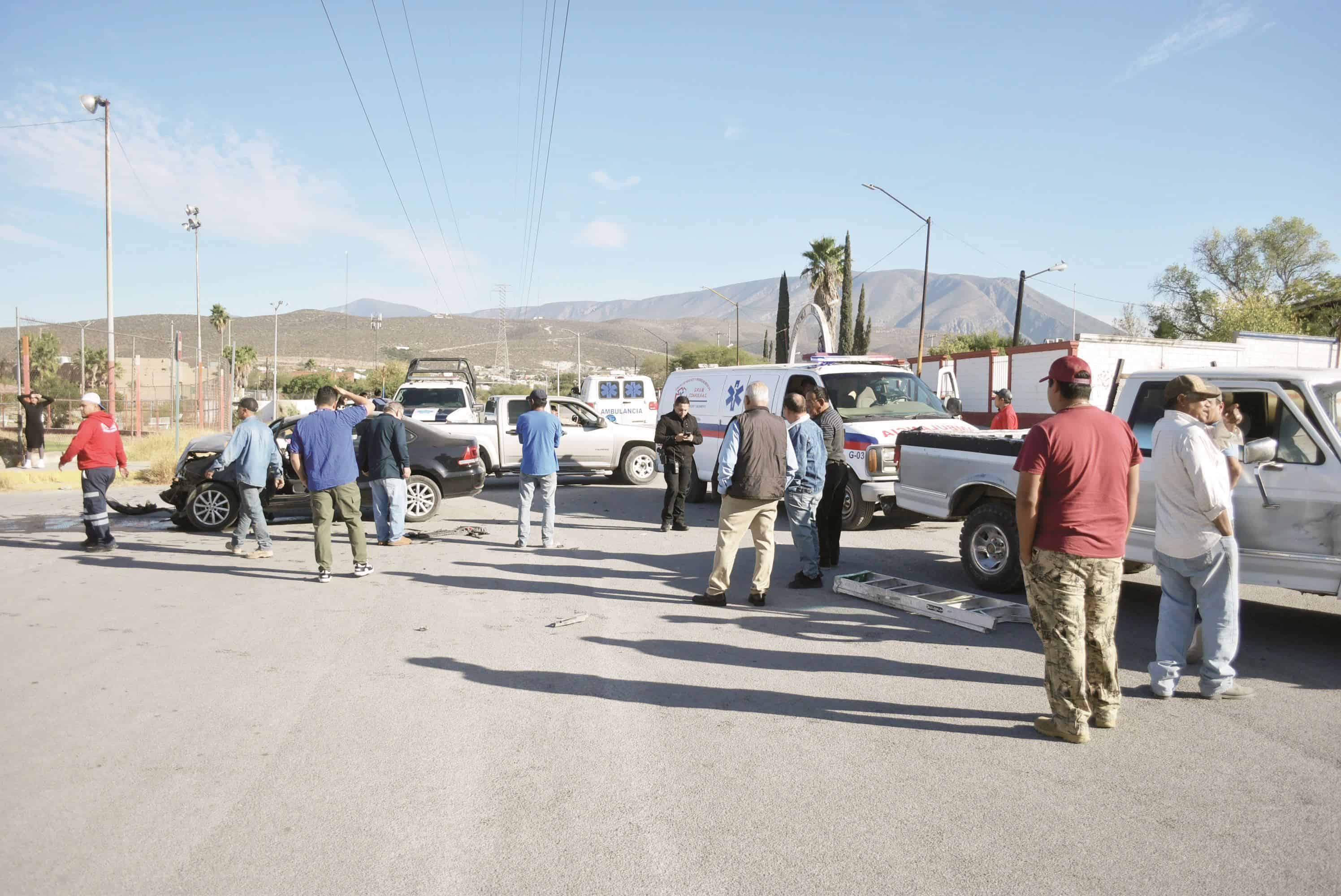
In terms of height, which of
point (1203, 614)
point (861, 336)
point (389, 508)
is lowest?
point (389, 508)

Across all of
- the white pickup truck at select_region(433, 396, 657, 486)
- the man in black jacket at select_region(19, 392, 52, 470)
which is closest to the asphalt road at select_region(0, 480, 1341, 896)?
the white pickup truck at select_region(433, 396, 657, 486)

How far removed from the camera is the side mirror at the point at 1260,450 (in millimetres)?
5984

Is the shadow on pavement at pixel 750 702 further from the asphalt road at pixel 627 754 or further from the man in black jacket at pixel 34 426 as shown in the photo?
the man in black jacket at pixel 34 426

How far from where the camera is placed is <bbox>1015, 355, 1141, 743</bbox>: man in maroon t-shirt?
4.75 metres

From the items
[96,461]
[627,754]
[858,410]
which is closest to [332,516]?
[96,461]

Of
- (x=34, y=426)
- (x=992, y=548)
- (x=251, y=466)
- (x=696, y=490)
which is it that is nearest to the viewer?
(x=992, y=548)

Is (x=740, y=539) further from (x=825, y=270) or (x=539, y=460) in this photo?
(x=825, y=270)

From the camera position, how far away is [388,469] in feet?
36.3

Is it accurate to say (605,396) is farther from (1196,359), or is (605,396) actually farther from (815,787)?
(1196,359)

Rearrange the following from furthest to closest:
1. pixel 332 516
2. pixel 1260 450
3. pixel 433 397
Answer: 1. pixel 433 397
2. pixel 332 516
3. pixel 1260 450

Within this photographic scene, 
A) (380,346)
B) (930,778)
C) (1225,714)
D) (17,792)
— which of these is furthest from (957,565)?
(380,346)

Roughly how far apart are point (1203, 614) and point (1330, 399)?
82.7 inches

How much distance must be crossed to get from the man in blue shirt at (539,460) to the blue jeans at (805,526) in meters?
3.49

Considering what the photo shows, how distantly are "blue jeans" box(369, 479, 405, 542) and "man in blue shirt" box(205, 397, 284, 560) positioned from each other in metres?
1.13
